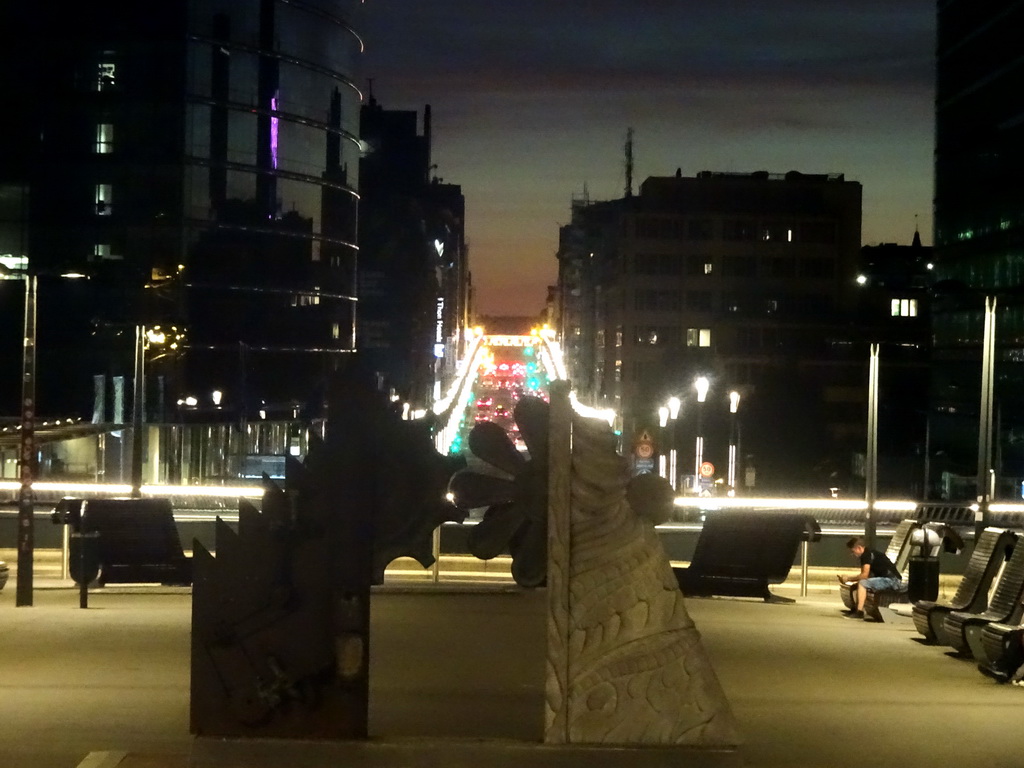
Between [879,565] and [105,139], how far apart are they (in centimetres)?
4286

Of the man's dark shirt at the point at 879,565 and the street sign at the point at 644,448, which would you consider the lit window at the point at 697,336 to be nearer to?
the street sign at the point at 644,448

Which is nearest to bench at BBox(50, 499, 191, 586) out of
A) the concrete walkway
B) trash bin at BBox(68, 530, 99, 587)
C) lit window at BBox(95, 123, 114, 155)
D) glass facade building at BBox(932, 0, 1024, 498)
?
trash bin at BBox(68, 530, 99, 587)

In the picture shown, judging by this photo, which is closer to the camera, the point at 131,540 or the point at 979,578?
the point at 979,578

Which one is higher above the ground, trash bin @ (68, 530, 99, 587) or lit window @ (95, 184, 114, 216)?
lit window @ (95, 184, 114, 216)

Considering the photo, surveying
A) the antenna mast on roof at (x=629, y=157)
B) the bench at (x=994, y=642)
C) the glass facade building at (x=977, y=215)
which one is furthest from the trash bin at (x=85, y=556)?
the antenna mast on roof at (x=629, y=157)

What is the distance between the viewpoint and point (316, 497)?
8.93 m

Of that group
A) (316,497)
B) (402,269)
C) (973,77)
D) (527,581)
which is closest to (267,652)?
(316,497)

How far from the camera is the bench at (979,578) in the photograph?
1455cm

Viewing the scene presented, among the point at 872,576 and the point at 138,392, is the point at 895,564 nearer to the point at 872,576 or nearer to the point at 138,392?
the point at 872,576

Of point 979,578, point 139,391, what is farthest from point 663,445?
point 979,578

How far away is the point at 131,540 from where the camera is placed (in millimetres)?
20047

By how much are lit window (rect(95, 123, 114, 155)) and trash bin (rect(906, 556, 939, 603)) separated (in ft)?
141

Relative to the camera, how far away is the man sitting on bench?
18547 mm

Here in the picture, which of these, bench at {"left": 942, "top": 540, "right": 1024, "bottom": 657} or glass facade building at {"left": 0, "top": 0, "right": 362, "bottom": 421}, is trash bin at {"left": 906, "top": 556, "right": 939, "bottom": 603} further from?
glass facade building at {"left": 0, "top": 0, "right": 362, "bottom": 421}
